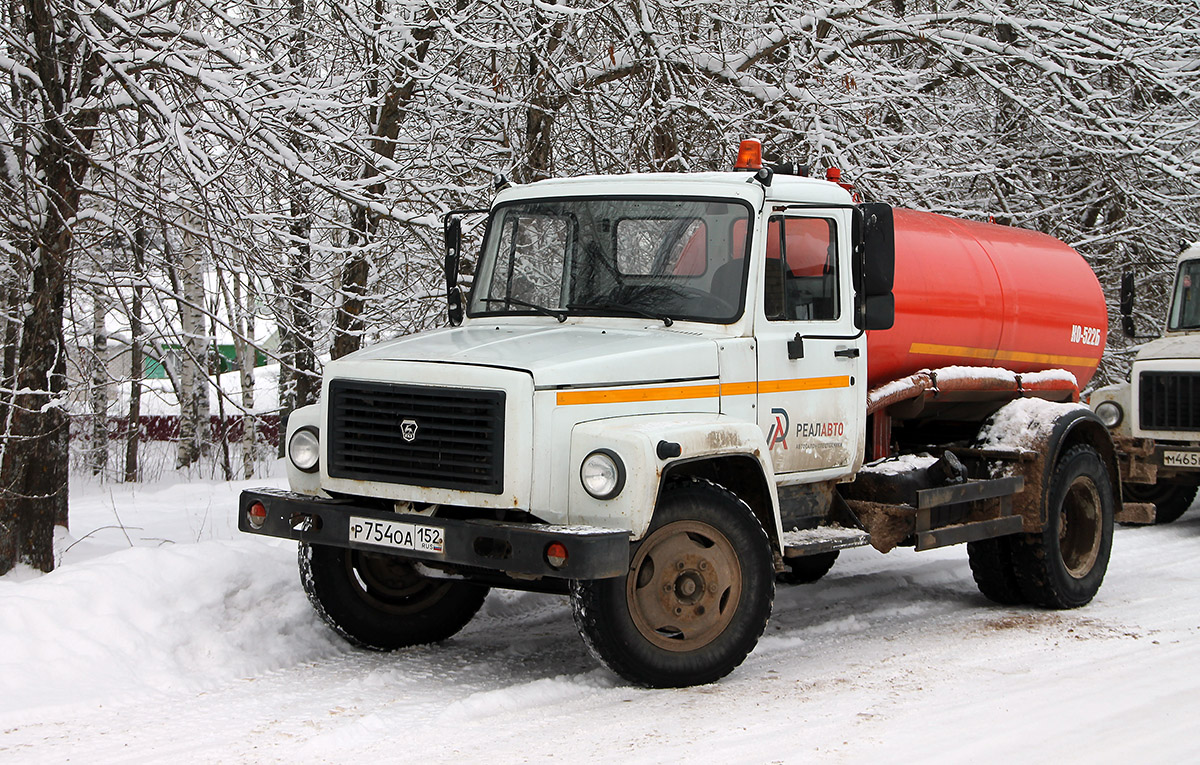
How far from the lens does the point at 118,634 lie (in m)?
6.05

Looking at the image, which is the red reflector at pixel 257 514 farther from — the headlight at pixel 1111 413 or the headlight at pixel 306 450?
the headlight at pixel 1111 413

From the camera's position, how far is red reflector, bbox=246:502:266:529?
6.14 m

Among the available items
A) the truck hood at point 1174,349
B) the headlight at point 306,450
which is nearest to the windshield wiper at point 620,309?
the headlight at point 306,450

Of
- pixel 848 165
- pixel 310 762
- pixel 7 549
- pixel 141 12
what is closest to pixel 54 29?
pixel 141 12

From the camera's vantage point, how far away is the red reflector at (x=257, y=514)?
6.14 metres

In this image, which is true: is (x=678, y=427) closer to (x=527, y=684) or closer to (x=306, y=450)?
(x=527, y=684)

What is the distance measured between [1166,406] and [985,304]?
14.4 feet

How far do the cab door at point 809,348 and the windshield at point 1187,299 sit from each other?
6551mm

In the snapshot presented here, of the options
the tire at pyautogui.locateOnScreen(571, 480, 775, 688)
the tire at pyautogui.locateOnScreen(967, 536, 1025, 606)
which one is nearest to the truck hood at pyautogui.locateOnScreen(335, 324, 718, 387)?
the tire at pyautogui.locateOnScreen(571, 480, 775, 688)

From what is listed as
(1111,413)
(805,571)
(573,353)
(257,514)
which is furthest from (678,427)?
(1111,413)

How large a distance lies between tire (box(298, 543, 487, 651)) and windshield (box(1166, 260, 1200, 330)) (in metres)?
8.07

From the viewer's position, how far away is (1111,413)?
11.8m

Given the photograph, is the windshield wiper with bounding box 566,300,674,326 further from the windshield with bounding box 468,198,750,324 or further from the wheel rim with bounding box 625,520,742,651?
the wheel rim with bounding box 625,520,742,651

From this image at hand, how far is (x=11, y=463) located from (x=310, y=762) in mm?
4527
